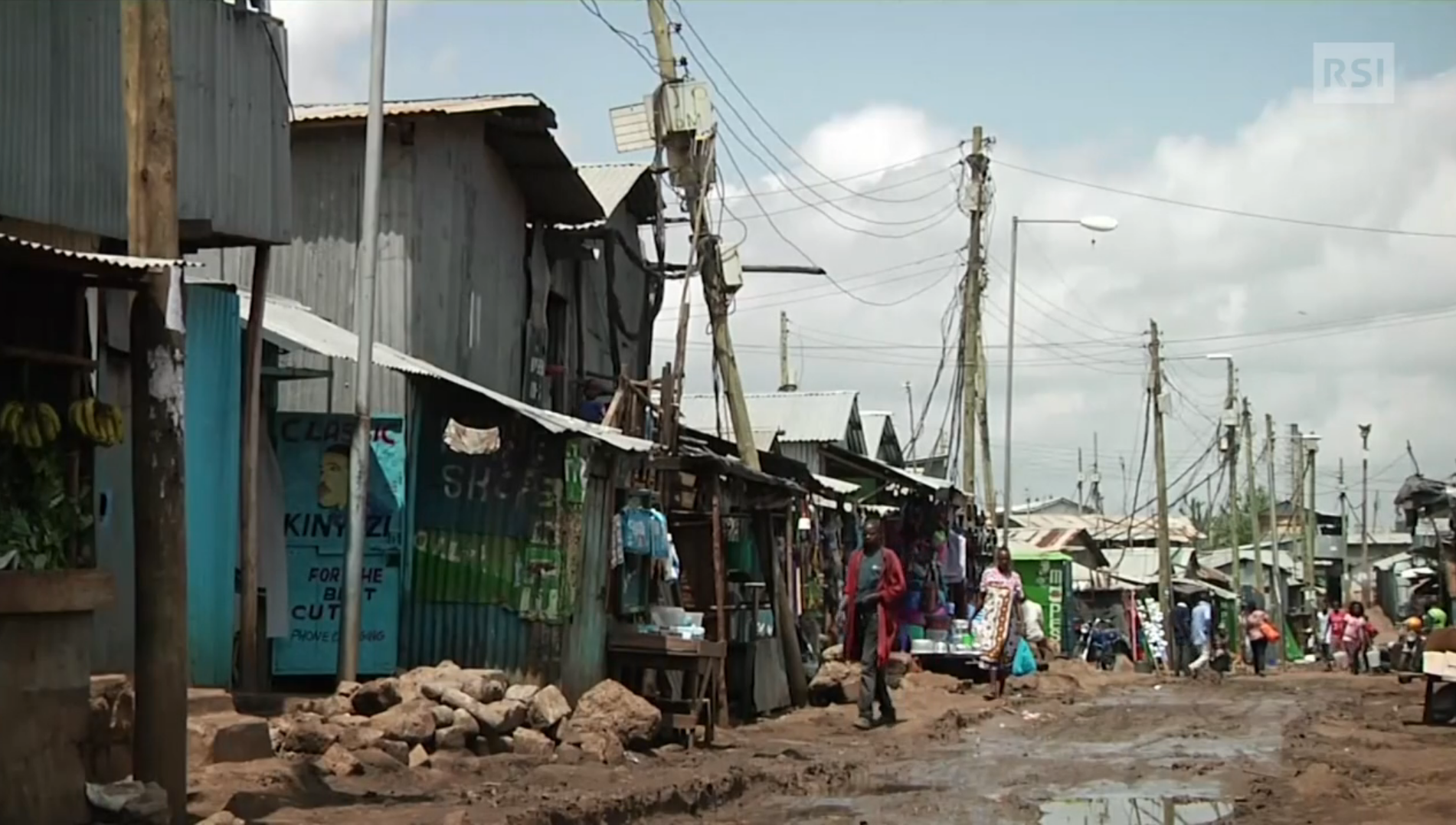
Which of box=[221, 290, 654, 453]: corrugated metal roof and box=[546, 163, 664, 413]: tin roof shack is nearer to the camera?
box=[221, 290, 654, 453]: corrugated metal roof

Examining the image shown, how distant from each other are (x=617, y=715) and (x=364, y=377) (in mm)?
3599

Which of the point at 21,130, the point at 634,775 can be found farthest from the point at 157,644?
the point at 634,775

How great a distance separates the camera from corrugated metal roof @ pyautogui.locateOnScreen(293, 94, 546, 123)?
17.8 m

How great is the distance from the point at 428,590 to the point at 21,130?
20.1 feet

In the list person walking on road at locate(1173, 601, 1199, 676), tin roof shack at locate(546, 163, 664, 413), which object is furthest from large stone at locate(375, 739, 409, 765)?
person walking on road at locate(1173, 601, 1199, 676)

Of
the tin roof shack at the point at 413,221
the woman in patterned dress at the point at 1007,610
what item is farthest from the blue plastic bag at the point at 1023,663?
the tin roof shack at the point at 413,221

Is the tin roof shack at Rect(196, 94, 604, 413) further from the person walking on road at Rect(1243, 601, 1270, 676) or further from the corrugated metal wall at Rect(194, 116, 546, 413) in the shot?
the person walking on road at Rect(1243, 601, 1270, 676)

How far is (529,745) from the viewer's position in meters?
13.5

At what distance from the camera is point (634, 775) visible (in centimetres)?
1266

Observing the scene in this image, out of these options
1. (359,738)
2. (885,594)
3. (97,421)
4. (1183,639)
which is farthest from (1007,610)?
(1183,639)

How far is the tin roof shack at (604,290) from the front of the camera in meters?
22.4

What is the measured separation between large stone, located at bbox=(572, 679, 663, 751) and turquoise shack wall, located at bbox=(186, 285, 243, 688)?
10.0 ft

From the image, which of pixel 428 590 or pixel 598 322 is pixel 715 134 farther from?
pixel 428 590

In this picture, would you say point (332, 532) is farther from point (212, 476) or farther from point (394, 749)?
point (394, 749)
